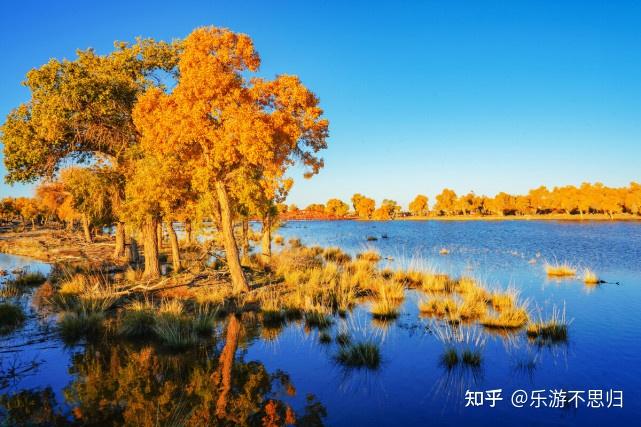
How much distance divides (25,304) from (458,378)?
53.7ft

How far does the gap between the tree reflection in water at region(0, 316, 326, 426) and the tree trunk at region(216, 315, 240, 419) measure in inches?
0.7

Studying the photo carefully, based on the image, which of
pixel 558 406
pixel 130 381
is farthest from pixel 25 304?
pixel 558 406

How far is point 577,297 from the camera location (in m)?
18.8

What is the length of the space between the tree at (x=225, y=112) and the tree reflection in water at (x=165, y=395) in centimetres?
758

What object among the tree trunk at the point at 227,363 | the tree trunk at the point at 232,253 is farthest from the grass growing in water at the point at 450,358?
the tree trunk at the point at 232,253

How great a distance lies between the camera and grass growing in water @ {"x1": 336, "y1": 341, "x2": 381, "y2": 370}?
10477mm

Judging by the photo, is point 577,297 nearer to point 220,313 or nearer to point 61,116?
point 220,313

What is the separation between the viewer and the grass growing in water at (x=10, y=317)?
13584 millimetres

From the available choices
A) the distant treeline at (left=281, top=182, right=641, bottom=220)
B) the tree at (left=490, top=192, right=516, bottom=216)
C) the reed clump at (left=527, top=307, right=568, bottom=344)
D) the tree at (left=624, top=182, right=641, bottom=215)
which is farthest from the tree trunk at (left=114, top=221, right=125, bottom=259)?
the tree at (left=490, top=192, right=516, bottom=216)

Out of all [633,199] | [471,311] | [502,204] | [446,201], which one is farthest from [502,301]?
[446,201]

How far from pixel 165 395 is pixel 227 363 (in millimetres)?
2039

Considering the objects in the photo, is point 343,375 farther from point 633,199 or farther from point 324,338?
point 633,199

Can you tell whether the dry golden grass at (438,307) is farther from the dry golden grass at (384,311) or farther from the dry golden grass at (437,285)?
the dry golden grass at (437,285)

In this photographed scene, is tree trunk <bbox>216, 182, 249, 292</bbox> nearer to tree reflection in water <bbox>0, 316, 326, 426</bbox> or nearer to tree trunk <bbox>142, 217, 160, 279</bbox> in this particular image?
tree trunk <bbox>142, 217, 160, 279</bbox>
